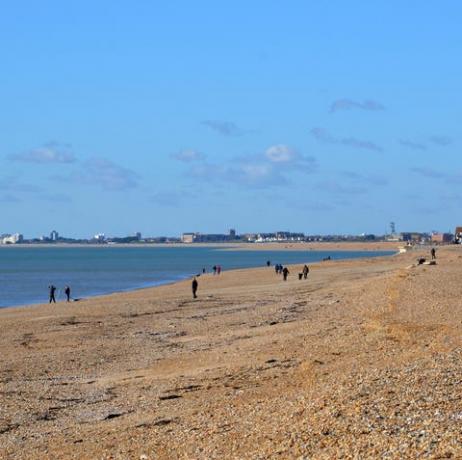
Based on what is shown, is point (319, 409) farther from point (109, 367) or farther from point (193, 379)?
point (109, 367)

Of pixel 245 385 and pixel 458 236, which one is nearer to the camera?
pixel 245 385

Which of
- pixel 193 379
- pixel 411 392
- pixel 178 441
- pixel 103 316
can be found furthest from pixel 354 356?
pixel 103 316

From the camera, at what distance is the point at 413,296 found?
3020 cm

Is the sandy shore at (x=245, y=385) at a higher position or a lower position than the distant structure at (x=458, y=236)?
lower

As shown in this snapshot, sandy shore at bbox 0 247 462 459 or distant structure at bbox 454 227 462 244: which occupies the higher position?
distant structure at bbox 454 227 462 244

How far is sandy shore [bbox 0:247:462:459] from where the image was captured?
10.9 m

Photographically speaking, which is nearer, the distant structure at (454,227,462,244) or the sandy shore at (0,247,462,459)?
the sandy shore at (0,247,462,459)

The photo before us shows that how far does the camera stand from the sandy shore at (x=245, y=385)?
35.6 ft

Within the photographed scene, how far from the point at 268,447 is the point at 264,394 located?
4.24m

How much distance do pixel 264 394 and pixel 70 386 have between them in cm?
465

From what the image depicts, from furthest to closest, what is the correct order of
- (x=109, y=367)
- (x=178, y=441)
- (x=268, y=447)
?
1. (x=109, y=367)
2. (x=178, y=441)
3. (x=268, y=447)

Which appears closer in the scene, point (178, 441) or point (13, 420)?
point (178, 441)

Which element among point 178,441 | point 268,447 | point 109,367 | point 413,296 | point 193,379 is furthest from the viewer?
point 413,296

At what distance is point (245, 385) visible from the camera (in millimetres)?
15945
